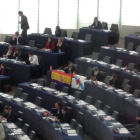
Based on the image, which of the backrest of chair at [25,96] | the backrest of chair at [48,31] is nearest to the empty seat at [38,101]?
the backrest of chair at [25,96]

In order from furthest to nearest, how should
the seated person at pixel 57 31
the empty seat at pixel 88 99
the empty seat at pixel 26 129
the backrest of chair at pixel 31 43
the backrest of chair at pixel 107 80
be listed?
the seated person at pixel 57 31
the backrest of chair at pixel 31 43
the backrest of chair at pixel 107 80
the empty seat at pixel 88 99
the empty seat at pixel 26 129

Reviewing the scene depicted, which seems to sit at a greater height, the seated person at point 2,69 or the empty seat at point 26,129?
the seated person at point 2,69

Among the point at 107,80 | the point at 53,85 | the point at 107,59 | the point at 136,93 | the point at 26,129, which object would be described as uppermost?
the point at 107,59

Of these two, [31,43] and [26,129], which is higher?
[31,43]

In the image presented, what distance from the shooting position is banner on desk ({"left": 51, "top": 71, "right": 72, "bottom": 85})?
64.1 ft

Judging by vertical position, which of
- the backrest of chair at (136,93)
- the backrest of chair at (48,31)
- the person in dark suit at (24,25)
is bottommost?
the backrest of chair at (136,93)

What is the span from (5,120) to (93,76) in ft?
15.7

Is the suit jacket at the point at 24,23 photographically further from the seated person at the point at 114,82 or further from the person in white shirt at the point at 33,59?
the seated person at the point at 114,82

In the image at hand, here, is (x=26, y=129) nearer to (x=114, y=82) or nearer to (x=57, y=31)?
(x=114, y=82)

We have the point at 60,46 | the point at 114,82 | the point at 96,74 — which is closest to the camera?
the point at 114,82

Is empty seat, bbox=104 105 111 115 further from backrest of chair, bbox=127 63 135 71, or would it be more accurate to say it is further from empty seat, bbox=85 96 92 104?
backrest of chair, bbox=127 63 135 71

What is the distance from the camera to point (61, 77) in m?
19.8

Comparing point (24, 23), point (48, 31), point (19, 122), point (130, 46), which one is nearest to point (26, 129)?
point (19, 122)

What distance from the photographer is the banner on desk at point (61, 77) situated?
64.1 feet
